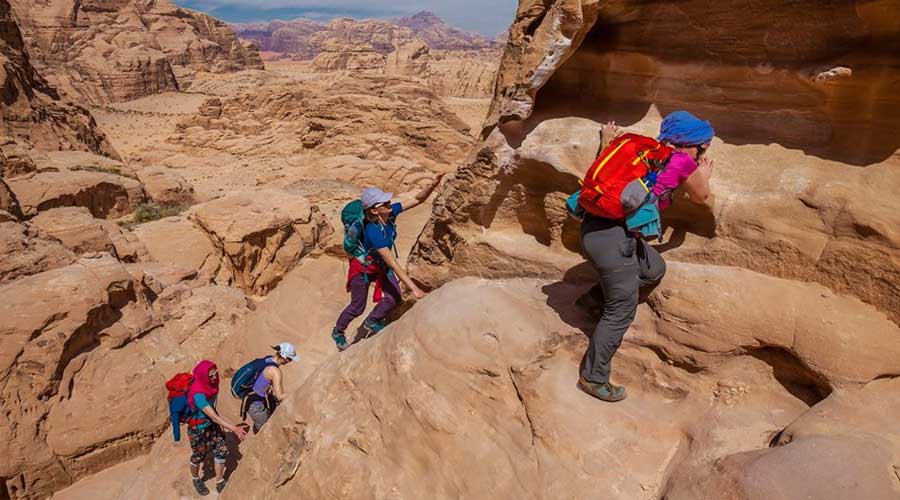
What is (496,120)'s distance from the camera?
414cm

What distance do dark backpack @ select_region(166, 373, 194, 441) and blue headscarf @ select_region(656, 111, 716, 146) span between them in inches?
156

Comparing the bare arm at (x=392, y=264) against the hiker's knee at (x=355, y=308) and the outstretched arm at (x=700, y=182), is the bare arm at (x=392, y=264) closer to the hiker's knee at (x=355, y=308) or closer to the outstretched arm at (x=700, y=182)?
the hiker's knee at (x=355, y=308)

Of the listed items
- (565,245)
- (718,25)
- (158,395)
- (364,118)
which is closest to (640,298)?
(565,245)

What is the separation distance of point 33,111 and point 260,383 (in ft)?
56.3

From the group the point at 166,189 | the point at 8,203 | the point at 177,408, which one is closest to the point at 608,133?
the point at 177,408

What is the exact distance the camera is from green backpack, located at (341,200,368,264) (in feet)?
14.4

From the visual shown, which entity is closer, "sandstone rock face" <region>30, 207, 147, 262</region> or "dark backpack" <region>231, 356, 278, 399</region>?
"dark backpack" <region>231, 356, 278, 399</region>

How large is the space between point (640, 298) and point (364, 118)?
685 inches

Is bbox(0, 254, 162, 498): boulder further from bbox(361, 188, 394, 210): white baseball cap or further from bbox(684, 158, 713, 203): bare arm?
bbox(684, 158, 713, 203): bare arm

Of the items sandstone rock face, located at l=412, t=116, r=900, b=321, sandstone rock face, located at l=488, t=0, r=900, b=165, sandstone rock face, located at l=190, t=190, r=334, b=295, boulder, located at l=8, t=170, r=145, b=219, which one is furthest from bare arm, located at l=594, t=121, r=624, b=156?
boulder, located at l=8, t=170, r=145, b=219

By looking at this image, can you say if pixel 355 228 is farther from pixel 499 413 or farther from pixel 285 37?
pixel 285 37

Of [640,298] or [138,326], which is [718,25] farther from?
[138,326]

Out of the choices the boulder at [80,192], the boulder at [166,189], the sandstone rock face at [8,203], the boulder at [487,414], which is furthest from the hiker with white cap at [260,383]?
the boulder at [166,189]

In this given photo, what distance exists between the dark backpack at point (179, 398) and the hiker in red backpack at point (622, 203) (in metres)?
3.22
